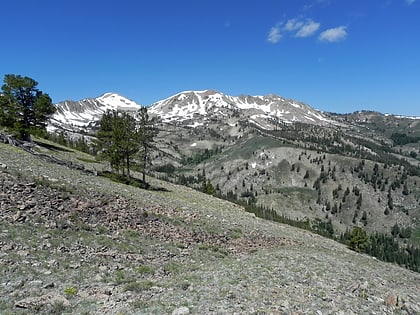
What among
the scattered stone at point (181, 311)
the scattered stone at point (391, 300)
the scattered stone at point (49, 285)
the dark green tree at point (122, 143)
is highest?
the dark green tree at point (122, 143)

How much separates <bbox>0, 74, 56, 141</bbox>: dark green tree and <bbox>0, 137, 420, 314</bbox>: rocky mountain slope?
3680 centimetres

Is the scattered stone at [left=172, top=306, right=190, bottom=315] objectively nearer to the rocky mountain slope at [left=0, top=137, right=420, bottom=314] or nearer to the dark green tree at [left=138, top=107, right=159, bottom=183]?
the rocky mountain slope at [left=0, top=137, right=420, bottom=314]

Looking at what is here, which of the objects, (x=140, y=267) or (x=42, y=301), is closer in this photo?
(x=42, y=301)

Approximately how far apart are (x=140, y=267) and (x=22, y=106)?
188ft

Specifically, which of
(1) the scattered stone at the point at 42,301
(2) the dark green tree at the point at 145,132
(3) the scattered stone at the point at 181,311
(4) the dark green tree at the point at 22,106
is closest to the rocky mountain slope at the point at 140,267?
(1) the scattered stone at the point at 42,301

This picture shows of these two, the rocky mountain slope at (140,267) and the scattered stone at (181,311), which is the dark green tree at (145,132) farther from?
the scattered stone at (181,311)

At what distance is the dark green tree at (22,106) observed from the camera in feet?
204

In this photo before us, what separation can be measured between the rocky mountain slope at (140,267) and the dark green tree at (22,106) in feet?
121

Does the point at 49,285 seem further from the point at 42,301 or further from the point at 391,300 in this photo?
the point at 391,300

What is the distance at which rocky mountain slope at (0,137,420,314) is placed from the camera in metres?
14.3

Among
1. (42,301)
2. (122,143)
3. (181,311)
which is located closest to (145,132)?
(122,143)

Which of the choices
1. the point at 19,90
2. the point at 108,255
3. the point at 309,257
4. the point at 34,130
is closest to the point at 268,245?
the point at 309,257

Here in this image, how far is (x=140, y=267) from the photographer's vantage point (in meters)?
19.3

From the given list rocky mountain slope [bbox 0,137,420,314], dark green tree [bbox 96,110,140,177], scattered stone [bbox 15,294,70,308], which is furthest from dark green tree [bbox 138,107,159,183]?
scattered stone [bbox 15,294,70,308]
